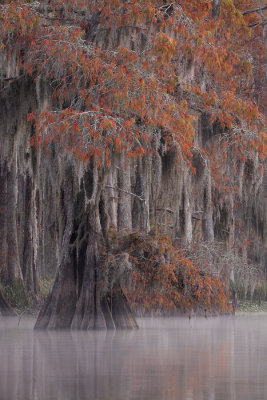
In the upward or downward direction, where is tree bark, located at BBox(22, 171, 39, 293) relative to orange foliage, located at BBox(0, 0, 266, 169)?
downward

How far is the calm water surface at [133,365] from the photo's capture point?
818 centimetres

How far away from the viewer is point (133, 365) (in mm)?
11062

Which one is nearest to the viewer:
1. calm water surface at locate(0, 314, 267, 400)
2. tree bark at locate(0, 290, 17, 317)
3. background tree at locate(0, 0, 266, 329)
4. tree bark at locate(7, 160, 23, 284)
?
calm water surface at locate(0, 314, 267, 400)

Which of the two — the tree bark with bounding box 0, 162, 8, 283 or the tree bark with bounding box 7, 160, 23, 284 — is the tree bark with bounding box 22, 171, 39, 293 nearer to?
the tree bark with bounding box 7, 160, 23, 284

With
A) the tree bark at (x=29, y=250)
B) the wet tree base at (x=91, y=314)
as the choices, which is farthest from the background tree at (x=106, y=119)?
the tree bark at (x=29, y=250)

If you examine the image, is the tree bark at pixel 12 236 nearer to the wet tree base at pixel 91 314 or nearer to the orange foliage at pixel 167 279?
the wet tree base at pixel 91 314

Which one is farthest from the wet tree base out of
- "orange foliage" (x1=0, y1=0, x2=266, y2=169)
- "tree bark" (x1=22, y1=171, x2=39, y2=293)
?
"tree bark" (x1=22, y1=171, x2=39, y2=293)

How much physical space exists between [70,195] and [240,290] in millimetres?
16596

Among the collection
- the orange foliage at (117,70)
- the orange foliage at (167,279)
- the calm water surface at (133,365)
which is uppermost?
the orange foliage at (117,70)

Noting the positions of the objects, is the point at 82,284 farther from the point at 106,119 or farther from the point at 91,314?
the point at 106,119

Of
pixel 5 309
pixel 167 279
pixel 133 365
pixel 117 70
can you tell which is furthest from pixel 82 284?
pixel 133 365

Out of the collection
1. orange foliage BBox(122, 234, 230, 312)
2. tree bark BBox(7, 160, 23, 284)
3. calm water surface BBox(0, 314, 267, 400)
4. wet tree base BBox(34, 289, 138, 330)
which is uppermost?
tree bark BBox(7, 160, 23, 284)

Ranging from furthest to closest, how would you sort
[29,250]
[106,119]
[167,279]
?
[29,250] → [167,279] → [106,119]

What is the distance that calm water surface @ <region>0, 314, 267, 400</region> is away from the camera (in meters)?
8.18
